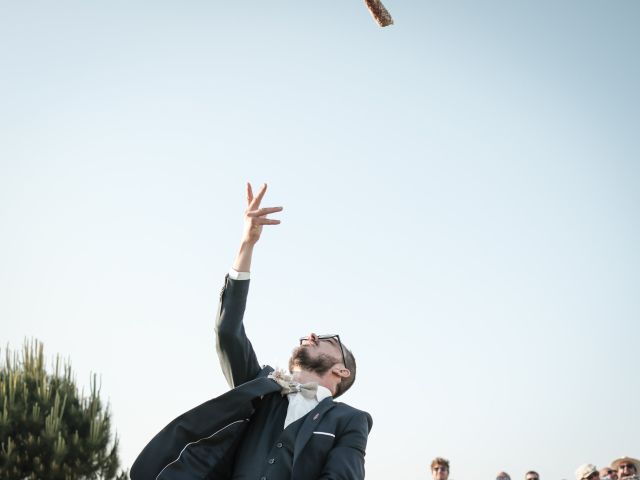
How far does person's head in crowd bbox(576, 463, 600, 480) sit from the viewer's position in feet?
29.5

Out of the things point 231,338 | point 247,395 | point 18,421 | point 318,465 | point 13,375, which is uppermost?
point 13,375

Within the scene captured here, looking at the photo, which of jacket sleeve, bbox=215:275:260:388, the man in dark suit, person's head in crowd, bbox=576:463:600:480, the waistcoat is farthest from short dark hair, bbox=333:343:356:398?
person's head in crowd, bbox=576:463:600:480

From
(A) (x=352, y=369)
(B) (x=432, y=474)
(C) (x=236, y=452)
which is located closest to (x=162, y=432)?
(C) (x=236, y=452)

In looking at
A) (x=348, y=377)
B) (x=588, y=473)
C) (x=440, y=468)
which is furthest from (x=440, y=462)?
(x=348, y=377)

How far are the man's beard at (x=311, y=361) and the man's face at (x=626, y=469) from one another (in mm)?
6993

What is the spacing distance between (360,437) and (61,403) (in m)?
11.7

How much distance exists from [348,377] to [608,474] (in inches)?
293

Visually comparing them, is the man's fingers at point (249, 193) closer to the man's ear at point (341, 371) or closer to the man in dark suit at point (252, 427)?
the man in dark suit at point (252, 427)

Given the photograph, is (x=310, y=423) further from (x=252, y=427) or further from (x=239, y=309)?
(x=239, y=309)

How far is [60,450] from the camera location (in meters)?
12.8

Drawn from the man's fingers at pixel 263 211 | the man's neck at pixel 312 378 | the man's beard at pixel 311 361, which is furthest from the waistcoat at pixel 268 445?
the man's fingers at pixel 263 211

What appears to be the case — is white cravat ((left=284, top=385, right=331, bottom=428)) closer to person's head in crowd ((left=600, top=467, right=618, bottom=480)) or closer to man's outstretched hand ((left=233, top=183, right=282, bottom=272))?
man's outstretched hand ((left=233, top=183, right=282, bottom=272))

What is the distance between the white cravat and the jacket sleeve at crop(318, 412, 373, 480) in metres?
0.25

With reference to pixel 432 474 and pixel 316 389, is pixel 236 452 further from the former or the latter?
pixel 432 474
